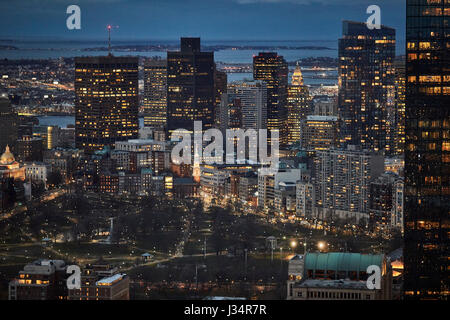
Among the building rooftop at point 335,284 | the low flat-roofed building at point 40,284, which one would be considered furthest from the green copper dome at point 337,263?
the low flat-roofed building at point 40,284

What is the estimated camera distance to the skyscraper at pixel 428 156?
1225 cm

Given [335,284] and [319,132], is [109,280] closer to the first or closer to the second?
[335,284]

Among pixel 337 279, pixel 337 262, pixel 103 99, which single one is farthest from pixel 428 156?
pixel 103 99

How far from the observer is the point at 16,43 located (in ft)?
79.6

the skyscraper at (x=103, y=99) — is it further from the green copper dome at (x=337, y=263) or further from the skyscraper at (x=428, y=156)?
the green copper dome at (x=337, y=263)

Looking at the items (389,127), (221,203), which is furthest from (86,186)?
(389,127)

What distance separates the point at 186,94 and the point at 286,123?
145 inches

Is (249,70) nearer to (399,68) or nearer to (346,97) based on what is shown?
(346,97)

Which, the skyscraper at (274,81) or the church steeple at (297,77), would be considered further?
the church steeple at (297,77)

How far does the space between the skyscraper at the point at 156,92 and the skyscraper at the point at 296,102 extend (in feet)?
15.1

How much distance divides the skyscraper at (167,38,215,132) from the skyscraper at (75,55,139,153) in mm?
2098

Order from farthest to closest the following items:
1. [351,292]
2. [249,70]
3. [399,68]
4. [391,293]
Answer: [249,70], [399,68], [391,293], [351,292]

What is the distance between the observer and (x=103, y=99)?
3750 centimetres

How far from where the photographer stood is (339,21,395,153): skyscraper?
34594 millimetres
